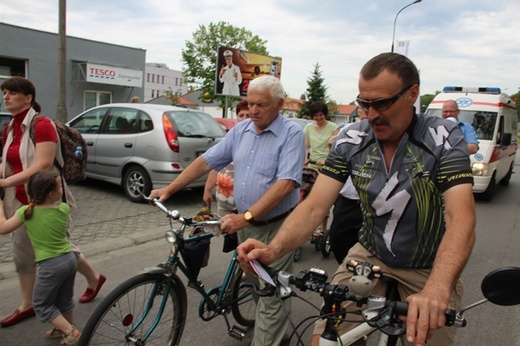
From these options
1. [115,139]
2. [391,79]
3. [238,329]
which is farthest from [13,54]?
[391,79]

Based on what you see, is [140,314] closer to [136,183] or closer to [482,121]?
[136,183]

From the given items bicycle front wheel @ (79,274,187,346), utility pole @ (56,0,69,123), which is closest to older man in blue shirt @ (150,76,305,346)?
bicycle front wheel @ (79,274,187,346)

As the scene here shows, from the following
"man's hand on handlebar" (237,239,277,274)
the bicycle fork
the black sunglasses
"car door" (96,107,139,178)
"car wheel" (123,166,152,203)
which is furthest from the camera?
"car door" (96,107,139,178)

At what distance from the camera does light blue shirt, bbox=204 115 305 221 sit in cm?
290

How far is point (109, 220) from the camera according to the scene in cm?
650

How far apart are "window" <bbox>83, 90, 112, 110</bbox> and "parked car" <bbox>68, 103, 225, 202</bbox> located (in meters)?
17.1

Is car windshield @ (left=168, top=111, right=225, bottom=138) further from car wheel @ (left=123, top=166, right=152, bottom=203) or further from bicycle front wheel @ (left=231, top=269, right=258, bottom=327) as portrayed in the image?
bicycle front wheel @ (left=231, top=269, right=258, bottom=327)

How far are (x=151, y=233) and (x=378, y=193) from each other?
465 centimetres

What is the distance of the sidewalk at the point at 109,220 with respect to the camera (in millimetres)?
5348

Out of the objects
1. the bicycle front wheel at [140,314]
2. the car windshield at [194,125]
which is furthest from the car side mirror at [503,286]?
the car windshield at [194,125]

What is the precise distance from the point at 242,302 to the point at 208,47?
160 ft

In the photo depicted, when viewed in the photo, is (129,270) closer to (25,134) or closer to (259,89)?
(25,134)

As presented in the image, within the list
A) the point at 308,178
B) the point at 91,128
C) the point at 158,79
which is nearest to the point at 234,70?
the point at 91,128

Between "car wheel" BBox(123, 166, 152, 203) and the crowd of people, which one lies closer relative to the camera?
the crowd of people
